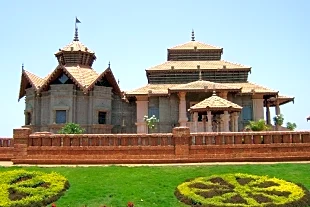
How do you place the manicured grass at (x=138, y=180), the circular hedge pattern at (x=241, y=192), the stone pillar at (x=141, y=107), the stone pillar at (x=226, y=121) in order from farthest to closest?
the stone pillar at (x=141, y=107) → the stone pillar at (x=226, y=121) → the manicured grass at (x=138, y=180) → the circular hedge pattern at (x=241, y=192)

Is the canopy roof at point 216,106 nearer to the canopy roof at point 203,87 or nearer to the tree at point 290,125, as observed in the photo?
the canopy roof at point 203,87

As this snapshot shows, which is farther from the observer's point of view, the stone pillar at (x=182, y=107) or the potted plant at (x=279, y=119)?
the potted plant at (x=279, y=119)

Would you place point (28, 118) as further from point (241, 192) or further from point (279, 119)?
point (241, 192)

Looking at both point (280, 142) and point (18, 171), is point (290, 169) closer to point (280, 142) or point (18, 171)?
point (280, 142)

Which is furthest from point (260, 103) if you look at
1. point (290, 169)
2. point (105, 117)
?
point (290, 169)

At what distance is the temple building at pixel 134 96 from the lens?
29156 millimetres

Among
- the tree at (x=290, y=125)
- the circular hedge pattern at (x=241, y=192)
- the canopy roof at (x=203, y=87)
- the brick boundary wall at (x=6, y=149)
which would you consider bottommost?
the circular hedge pattern at (x=241, y=192)

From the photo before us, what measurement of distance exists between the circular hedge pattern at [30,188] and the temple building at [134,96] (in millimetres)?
15616

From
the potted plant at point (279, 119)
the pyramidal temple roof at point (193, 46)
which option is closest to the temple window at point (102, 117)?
the pyramidal temple roof at point (193, 46)

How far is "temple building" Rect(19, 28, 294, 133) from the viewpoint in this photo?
29156 mm

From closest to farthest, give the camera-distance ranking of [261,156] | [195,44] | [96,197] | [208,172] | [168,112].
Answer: [96,197], [208,172], [261,156], [168,112], [195,44]

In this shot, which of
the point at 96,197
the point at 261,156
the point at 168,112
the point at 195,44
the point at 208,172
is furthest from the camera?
the point at 195,44

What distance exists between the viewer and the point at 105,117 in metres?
30.3

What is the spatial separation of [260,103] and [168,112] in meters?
7.50
